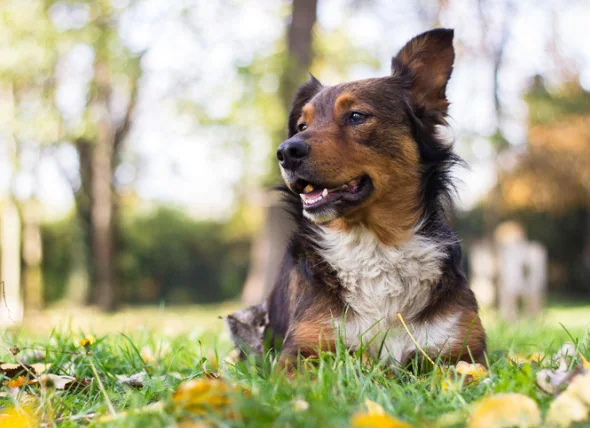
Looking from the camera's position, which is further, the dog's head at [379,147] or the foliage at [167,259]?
the foliage at [167,259]

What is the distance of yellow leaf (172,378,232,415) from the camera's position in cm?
192

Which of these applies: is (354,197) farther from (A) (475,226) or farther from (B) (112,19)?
(A) (475,226)

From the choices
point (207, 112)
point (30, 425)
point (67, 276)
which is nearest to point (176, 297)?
point (67, 276)

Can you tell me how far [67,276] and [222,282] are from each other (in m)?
5.05

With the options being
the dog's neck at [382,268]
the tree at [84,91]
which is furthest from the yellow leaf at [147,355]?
the tree at [84,91]

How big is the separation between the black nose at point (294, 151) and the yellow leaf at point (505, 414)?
1643 mm

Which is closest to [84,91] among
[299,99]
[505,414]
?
[299,99]

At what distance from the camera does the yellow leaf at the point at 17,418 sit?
2.00m

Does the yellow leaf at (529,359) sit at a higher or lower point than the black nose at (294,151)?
lower

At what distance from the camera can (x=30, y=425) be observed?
210cm

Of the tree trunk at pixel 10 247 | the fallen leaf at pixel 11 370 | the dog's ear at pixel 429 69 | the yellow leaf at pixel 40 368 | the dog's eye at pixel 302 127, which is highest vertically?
the dog's ear at pixel 429 69

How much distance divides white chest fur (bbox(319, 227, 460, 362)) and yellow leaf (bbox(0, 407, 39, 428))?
58.6 inches

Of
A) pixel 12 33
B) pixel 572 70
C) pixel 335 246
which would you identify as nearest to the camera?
pixel 335 246

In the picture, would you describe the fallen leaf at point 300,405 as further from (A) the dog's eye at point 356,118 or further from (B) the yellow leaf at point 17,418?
(A) the dog's eye at point 356,118
